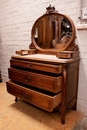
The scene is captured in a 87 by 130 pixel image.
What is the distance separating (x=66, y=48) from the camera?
59.4 inches

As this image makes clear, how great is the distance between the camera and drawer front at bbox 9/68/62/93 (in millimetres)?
1189

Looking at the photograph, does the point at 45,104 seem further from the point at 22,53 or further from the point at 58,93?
the point at 22,53

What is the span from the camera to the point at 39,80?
4.26ft

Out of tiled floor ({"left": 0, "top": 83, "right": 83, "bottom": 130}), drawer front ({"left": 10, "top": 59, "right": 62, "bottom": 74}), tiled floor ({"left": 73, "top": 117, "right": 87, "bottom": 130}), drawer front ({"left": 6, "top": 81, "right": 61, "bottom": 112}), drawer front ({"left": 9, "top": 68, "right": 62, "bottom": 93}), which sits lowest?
tiled floor ({"left": 73, "top": 117, "right": 87, "bottom": 130})

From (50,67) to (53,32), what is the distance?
0.62m

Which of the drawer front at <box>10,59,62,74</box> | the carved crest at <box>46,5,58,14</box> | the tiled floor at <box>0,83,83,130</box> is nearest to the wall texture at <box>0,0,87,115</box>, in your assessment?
the carved crest at <box>46,5,58,14</box>

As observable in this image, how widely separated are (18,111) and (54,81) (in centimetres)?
77

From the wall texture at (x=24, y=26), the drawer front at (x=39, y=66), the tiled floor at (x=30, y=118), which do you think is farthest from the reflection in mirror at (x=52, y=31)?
the tiled floor at (x=30, y=118)

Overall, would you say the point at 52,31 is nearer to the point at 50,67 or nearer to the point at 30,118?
the point at 50,67

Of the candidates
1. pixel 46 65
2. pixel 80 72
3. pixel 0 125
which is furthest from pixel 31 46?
pixel 0 125

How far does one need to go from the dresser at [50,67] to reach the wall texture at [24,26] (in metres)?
0.08

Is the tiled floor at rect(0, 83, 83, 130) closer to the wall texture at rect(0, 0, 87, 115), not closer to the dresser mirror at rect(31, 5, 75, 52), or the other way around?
the wall texture at rect(0, 0, 87, 115)

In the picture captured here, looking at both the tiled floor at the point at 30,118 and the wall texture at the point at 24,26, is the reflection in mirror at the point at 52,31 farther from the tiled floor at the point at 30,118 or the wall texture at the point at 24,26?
the tiled floor at the point at 30,118

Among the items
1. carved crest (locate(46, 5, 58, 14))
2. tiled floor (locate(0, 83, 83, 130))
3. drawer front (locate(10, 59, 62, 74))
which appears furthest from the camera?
carved crest (locate(46, 5, 58, 14))
